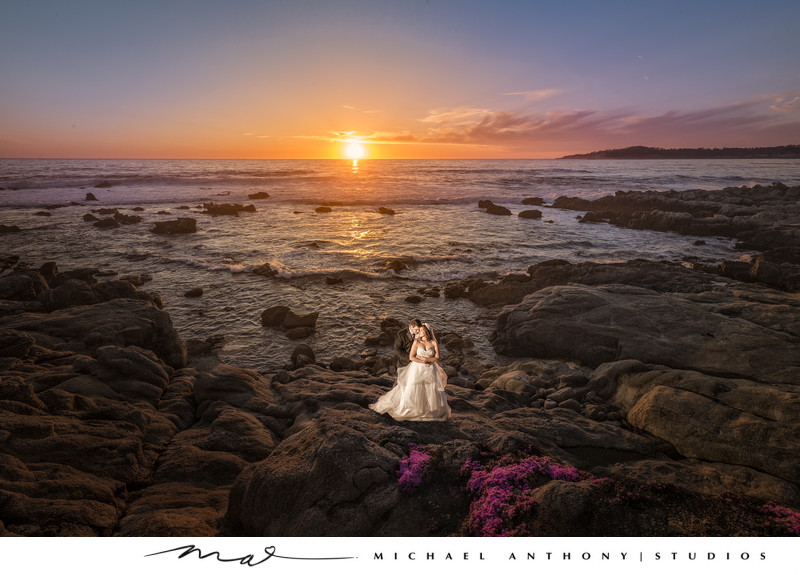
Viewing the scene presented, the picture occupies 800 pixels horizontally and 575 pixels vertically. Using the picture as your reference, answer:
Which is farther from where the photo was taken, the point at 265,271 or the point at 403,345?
the point at 265,271

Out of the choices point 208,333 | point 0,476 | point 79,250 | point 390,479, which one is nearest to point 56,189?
point 79,250

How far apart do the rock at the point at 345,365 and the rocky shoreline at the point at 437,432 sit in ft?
0.27

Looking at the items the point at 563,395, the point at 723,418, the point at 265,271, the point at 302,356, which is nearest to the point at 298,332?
the point at 302,356

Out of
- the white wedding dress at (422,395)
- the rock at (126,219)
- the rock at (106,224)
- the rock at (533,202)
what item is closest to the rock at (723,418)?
the white wedding dress at (422,395)

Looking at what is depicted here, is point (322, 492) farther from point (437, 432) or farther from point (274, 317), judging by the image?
point (274, 317)

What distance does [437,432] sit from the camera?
7461 mm

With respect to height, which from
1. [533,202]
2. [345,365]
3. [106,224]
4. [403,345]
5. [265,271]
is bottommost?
[345,365]

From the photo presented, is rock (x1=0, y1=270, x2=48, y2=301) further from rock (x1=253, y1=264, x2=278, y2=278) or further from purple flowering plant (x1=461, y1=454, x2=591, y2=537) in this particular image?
purple flowering plant (x1=461, y1=454, x2=591, y2=537)

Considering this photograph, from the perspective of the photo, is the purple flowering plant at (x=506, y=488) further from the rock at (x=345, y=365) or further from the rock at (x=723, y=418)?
the rock at (x=345, y=365)

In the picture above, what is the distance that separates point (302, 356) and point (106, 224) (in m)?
38.3

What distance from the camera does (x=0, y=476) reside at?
5465 millimetres

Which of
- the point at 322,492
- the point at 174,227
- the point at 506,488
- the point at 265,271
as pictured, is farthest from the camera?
the point at 174,227

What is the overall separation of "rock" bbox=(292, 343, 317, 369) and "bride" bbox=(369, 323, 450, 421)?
6.42 m

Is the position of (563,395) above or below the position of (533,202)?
below
